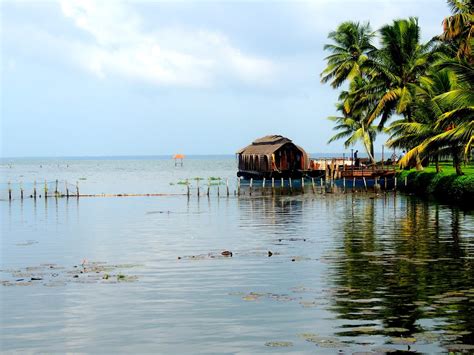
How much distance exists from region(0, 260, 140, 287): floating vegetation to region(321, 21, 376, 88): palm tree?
209 ft

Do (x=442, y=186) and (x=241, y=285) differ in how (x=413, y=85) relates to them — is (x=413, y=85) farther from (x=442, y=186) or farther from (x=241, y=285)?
(x=241, y=285)

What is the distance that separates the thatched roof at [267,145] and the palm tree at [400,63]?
82.8ft

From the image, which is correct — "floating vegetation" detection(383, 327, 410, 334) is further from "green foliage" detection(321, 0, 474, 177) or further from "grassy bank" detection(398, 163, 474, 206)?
"grassy bank" detection(398, 163, 474, 206)

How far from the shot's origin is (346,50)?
88500mm

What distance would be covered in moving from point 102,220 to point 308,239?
1729cm

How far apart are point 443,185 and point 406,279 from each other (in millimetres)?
37719

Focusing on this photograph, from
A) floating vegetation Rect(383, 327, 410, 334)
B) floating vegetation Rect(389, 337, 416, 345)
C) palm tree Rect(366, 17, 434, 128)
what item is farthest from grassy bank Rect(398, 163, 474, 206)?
floating vegetation Rect(389, 337, 416, 345)

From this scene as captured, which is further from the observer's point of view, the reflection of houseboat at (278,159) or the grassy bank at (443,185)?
the reflection of houseboat at (278,159)

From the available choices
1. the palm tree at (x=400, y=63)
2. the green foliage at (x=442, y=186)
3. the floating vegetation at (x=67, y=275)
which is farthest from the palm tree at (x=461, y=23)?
the floating vegetation at (x=67, y=275)

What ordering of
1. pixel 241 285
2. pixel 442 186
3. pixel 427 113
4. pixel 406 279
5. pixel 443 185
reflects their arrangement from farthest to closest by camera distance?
pixel 427 113, pixel 442 186, pixel 443 185, pixel 406 279, pixel 241 285

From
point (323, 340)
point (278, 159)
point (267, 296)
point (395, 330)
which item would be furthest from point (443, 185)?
point (323, 340)

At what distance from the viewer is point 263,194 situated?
2876 inches

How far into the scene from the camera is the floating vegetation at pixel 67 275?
914 inches

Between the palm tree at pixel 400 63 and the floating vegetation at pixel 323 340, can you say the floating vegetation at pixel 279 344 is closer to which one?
the floating vegetation at pixel 323 340
